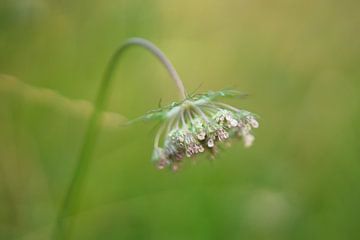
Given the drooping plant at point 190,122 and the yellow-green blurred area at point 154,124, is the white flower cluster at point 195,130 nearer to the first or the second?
the drooping plant at point 190,122

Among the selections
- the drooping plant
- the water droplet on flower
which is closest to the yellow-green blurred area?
the drooping plant

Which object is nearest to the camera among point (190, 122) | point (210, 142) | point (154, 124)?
point (210, 142)

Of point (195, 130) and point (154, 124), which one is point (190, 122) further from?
point (154, 124)

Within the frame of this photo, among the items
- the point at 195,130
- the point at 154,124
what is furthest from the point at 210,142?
the point at 154,124

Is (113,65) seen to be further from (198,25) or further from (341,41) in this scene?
(341,41)

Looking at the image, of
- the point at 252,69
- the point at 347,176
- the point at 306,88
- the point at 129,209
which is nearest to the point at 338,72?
the point at 306,88

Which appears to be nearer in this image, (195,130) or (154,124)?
(195,130)

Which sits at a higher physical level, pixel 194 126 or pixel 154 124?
pixel 154 124
